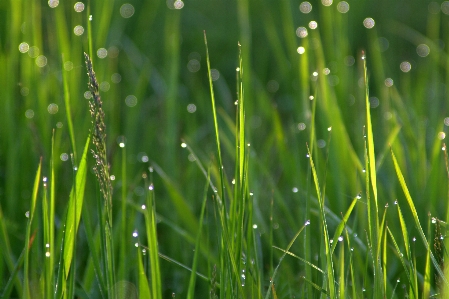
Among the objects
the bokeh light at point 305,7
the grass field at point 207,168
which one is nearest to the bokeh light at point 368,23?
the grass field at point 207,168

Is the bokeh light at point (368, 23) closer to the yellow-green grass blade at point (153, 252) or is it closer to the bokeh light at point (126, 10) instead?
the bokeh light at point (126, 10)

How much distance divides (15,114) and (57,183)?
0.25 meters

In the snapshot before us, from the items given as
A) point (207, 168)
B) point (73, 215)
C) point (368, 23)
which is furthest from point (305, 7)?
point (73, 215)

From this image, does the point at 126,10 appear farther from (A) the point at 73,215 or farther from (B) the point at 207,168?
(A) the point at 73,215

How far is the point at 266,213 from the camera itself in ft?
4.10

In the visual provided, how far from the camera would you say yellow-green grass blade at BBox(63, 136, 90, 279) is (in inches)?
30.4

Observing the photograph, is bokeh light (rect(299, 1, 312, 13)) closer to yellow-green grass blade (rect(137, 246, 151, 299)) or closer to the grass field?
the grass field

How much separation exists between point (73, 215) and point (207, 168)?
0.53 m

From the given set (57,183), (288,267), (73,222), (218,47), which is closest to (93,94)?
(73,222)

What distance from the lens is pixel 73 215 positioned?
0.79 metres

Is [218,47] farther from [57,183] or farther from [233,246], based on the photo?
[233,246]

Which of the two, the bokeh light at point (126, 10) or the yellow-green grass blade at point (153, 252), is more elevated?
the bokeh light at point (126, 10)

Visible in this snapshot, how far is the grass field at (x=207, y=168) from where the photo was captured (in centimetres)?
77

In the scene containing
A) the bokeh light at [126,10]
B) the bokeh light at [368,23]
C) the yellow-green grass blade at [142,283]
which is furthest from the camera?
the bokeh light at [368,23]
